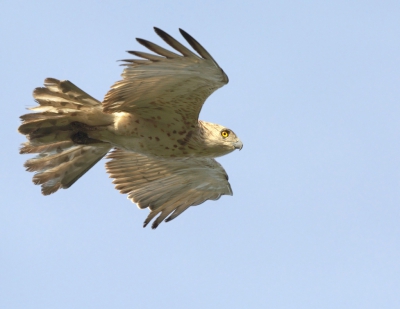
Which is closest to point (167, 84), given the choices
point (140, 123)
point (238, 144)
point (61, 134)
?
point (140, 123)

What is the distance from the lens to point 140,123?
39.7ft

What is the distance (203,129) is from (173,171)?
165 centimetres

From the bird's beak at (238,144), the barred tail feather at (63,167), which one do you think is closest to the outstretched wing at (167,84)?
the bird's beak at (238,144)

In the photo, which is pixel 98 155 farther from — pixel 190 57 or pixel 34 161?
pixel 190 57

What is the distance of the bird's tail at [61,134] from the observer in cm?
1161

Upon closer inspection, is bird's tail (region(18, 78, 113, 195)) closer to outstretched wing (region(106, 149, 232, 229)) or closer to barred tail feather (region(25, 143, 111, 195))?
barred tail feather (region(25, 143, 111, 195))

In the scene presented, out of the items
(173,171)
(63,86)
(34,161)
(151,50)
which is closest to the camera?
(151,50)

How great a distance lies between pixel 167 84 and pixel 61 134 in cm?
165

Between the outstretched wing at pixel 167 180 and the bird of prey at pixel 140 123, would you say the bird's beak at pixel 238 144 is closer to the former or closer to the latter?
the bird of prey at pixel 140 123

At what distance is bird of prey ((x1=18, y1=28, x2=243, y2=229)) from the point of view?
11148mm

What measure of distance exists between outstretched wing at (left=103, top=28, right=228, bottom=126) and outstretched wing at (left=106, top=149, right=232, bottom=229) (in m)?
1.53

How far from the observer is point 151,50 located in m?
10.8

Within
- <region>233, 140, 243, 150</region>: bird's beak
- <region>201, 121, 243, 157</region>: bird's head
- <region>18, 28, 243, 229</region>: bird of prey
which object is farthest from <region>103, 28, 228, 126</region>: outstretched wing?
<region>233, 140, 243, 150</region>: bird's beak

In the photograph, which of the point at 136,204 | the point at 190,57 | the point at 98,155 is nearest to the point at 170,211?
the point at 136,204
